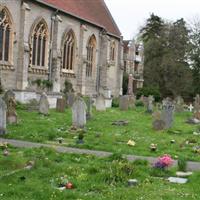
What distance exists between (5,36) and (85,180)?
76.4ft

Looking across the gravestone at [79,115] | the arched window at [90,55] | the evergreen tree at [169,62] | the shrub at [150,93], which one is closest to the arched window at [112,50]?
the arched window at [90,55]

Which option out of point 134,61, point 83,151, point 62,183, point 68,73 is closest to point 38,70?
point 68,73

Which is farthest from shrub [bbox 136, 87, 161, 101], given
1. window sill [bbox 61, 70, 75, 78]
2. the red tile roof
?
window sill [bbox 61, 70, 75, 78]

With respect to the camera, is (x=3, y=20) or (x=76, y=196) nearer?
(x=76, y=196)

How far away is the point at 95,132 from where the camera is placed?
1673 cm

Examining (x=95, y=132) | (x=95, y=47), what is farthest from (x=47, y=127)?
(x=95, y=47)

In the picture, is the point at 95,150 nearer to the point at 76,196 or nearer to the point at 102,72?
the point at 76,196

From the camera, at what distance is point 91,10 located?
44.5m

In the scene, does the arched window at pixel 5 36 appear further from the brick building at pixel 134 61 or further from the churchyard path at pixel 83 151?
the brick building at pixel 134 61

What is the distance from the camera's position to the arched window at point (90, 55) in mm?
42216

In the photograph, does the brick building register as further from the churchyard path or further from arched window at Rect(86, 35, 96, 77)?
the churchyard path

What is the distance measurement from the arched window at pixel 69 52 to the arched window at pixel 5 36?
24.2 ft

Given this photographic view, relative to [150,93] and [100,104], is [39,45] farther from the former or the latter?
[150,93]

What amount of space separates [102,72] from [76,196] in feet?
122
